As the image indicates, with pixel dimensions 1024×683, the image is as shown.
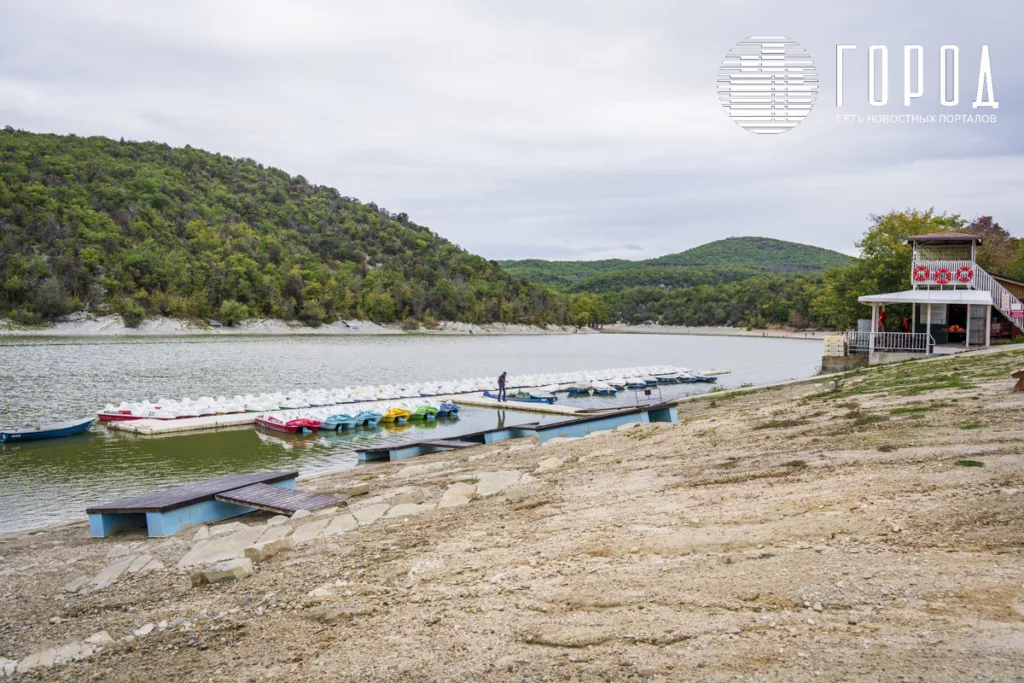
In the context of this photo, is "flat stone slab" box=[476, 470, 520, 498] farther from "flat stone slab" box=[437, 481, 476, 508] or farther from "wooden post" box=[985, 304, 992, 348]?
"wooden post" box=[985, 304, 992, 348]

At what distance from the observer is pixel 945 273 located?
28.7m

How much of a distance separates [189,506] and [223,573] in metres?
3.76

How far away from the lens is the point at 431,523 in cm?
812

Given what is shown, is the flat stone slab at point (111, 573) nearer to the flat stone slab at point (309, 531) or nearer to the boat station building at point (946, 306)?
the flat stone slab at point (309, 531)

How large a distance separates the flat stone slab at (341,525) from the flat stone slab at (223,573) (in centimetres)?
123

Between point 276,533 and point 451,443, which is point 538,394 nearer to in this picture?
point 451,443

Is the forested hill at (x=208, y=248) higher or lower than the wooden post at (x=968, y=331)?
higher

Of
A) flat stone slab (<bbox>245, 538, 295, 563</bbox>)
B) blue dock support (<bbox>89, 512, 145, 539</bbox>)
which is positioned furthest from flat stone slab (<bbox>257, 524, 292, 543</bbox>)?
blue dock support (<bbox>89, 512, 145, 539</bbox>)

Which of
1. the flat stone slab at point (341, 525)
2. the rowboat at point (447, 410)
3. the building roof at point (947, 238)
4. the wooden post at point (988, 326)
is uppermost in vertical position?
the building roof at point (947, 238)

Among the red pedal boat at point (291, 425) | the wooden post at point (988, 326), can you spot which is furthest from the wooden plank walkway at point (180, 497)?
the wooden post at point (988, 326)

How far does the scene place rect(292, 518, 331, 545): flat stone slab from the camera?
8036 millimetres

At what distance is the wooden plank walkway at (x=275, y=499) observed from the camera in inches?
389

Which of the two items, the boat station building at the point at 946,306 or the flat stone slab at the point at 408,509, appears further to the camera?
the boat station building at the point at 946,306

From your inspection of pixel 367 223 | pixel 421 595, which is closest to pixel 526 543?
pixel 421 595
